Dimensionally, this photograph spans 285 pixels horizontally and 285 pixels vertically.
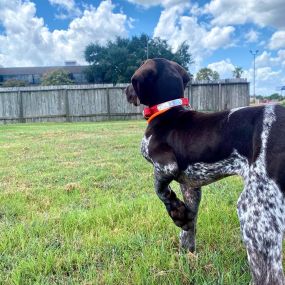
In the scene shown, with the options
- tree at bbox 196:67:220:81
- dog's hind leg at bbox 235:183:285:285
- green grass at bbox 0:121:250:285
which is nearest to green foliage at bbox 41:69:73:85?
tree at bbox 196:67:220:81

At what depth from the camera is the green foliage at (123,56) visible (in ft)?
108

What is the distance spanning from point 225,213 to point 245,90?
18.2 meters

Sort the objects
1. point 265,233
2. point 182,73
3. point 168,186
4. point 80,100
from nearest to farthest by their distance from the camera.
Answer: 1. point 265,233
2. point 168,186
3. point 182,73
4. point 80,100

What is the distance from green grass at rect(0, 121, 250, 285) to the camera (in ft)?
9.80

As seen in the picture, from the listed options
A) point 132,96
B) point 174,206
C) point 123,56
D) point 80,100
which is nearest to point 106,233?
point 174,206

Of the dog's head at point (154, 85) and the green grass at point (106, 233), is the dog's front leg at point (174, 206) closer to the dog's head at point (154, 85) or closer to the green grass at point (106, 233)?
the green grass at point (106, 233)

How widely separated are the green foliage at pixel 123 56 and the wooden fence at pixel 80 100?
10670mm

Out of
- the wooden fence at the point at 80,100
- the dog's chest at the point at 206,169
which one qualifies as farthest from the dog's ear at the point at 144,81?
the wooden fence at the point at 80,100

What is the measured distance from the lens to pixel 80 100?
2155 cm

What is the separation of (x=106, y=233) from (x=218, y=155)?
63.4 inches

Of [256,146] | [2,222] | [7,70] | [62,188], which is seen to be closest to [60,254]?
[2,222]

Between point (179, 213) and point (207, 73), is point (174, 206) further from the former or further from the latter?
point (207, 73)

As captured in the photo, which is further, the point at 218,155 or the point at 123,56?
the point at 123,56

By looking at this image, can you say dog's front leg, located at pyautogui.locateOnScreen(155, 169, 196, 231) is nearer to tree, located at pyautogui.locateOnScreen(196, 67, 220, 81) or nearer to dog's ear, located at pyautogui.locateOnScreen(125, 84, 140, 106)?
dog's ear, located at pyautogui.locateOnScreen(125, 84, 140, 106)
